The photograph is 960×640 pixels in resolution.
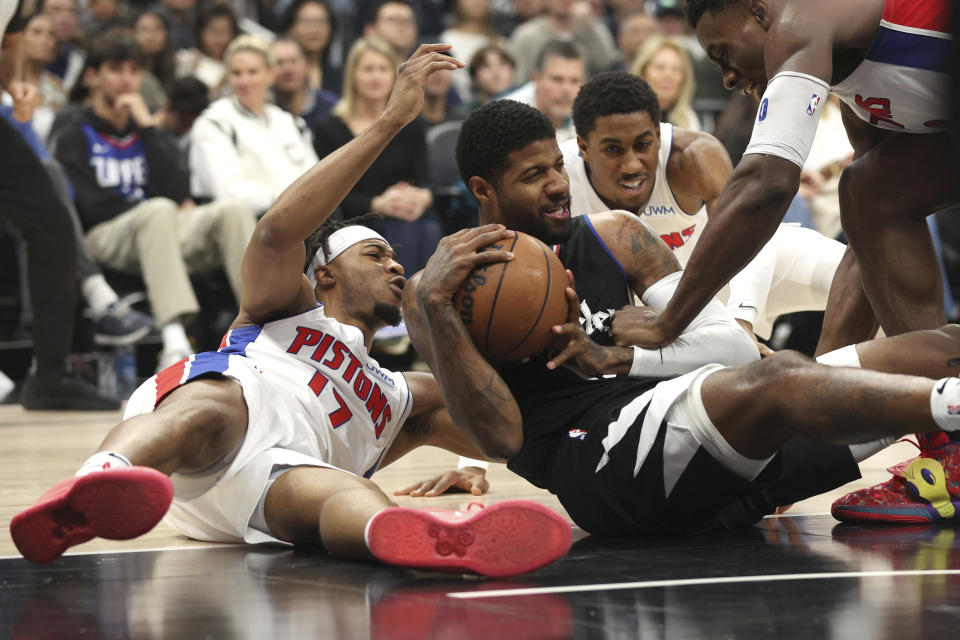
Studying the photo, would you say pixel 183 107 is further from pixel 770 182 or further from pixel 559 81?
pixel 770 182

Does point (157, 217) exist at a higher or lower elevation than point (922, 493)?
higher

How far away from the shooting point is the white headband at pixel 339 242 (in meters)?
3.97

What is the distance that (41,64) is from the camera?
27.4 ft

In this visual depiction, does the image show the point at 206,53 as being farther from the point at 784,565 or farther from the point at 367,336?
the point at 784,565

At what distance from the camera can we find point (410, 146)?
829cm

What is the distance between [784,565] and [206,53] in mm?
7739

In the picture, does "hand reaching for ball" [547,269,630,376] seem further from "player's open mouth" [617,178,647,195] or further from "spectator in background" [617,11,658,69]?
"spectator in background" [617,11,658,69]

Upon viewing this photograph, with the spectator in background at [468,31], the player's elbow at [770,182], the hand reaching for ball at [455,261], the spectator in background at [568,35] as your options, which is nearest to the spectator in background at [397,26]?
the spectator in background at [468,31]

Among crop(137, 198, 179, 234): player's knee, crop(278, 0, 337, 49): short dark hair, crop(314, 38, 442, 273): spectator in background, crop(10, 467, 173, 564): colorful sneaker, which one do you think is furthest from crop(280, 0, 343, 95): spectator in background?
crop(10, 467, 173, 564): colorful sneaker

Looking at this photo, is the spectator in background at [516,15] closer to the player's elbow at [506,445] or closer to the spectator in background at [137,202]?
the spectator in background at [137,202]

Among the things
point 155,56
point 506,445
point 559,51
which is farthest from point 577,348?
point 155,56

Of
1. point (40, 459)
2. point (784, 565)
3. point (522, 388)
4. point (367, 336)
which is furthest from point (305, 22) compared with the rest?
point (784, 565)

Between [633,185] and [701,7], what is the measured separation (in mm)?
1253

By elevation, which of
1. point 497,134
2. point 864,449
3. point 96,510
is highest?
point 497,134
